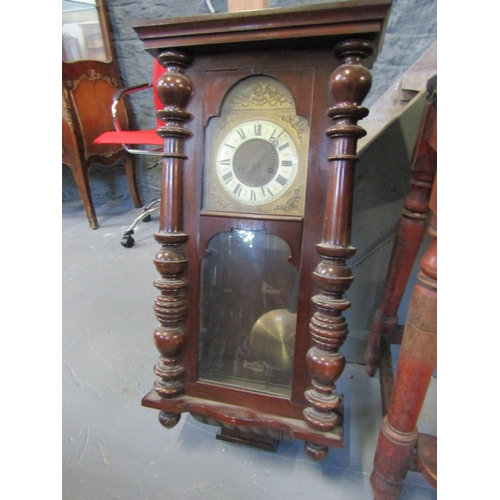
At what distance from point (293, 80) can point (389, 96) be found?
0.90 meters

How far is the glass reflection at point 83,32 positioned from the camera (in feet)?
6.21

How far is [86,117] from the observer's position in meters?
1.81

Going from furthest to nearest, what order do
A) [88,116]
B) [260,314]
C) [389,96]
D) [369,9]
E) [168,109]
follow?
[88,116], [389,96], [260,314], [168,109], [369,9]

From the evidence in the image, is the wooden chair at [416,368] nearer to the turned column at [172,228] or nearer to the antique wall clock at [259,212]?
the antique wall clock at [259,212]

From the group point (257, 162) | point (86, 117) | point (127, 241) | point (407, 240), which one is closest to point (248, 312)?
point (257, 162)

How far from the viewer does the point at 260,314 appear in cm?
69

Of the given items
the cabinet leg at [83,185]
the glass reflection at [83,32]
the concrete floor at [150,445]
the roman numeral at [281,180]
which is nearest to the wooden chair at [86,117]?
the cabinet leg at [83,185]

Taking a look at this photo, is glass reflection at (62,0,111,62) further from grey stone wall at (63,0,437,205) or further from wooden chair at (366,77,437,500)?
wooden chair at (366,77,437,500)

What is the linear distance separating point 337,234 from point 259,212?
0.15 metres

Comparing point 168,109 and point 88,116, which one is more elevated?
point 88,116

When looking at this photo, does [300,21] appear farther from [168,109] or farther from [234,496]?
[234,496]

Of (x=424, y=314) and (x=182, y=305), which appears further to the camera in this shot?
(x=182, y=305)

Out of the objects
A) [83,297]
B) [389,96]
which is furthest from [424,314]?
[83,297]

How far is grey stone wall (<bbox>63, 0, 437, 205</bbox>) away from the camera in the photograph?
1.28 metres
